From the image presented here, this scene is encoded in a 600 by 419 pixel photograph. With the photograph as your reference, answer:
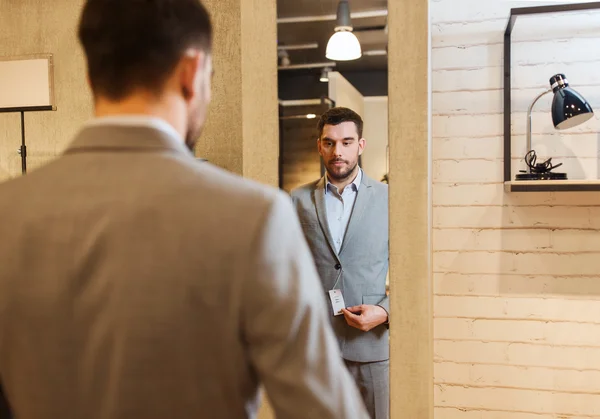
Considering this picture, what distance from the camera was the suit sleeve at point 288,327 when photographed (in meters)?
0.62

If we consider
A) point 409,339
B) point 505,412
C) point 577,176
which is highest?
point 577,176

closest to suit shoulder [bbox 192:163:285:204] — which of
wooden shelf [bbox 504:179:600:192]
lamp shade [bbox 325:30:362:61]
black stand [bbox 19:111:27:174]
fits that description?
lamp shade [bbox 325:30:362:61]

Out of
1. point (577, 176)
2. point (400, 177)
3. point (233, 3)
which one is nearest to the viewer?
point (400, 177)

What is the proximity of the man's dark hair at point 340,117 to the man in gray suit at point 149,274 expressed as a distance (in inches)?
37.0

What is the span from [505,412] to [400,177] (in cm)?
122

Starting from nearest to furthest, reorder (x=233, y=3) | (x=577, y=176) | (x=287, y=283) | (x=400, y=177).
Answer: (x=287, y=283) < (x=400, y=177) < (x=233, y=3) < (x=577, y=176)

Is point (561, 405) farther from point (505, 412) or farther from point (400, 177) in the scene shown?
point (400, 177)

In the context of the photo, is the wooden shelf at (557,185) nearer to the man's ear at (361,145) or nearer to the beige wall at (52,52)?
the man's ear at (361,145)

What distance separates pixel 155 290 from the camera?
0.61m

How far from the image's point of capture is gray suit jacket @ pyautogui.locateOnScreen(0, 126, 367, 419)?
0.62m

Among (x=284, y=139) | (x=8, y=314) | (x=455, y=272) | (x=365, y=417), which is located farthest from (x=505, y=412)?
(x=8, y=314)

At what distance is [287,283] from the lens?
2.06 feet

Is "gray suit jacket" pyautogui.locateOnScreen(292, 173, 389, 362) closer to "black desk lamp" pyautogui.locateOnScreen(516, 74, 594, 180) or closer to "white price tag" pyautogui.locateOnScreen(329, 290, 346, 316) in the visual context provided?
"white price tag" pyautogui.locateOnScreen(329, 290, 346, 316)

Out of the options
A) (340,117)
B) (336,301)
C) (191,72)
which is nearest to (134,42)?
(191,72)
